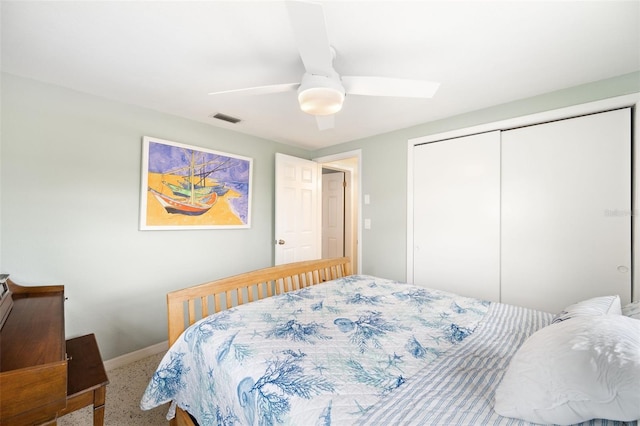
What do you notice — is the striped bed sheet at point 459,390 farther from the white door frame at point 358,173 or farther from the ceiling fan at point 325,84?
the white door frame at point 358,173

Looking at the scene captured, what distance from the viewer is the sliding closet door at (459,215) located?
2.43m

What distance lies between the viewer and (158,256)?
2551 mm

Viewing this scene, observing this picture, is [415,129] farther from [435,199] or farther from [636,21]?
[636,21]

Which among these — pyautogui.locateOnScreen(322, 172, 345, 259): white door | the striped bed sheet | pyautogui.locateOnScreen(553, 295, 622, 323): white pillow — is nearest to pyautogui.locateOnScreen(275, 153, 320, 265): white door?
pyautogui.locateOnScreen(322, 172, 345, 259): white door

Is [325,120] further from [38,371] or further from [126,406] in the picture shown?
[126,406]

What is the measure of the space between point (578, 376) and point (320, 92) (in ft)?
4.75

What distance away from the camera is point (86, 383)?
1.31 m

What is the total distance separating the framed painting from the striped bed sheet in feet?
8.15

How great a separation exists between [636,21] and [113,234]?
3783mm

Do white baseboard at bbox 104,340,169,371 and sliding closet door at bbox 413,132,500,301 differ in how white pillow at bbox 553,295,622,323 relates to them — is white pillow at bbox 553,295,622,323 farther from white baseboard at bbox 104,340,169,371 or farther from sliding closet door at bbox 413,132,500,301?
white baseboard at bbox 104,340,169,371

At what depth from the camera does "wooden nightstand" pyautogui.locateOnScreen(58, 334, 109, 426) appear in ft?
4.13

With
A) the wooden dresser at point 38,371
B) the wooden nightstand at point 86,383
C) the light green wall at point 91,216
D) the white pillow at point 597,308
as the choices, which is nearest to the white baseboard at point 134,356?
the light green wall at point 91,216

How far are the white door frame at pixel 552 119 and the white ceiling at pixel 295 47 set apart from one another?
0.62 feet

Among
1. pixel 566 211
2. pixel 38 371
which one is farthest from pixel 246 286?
pixel 566 211
